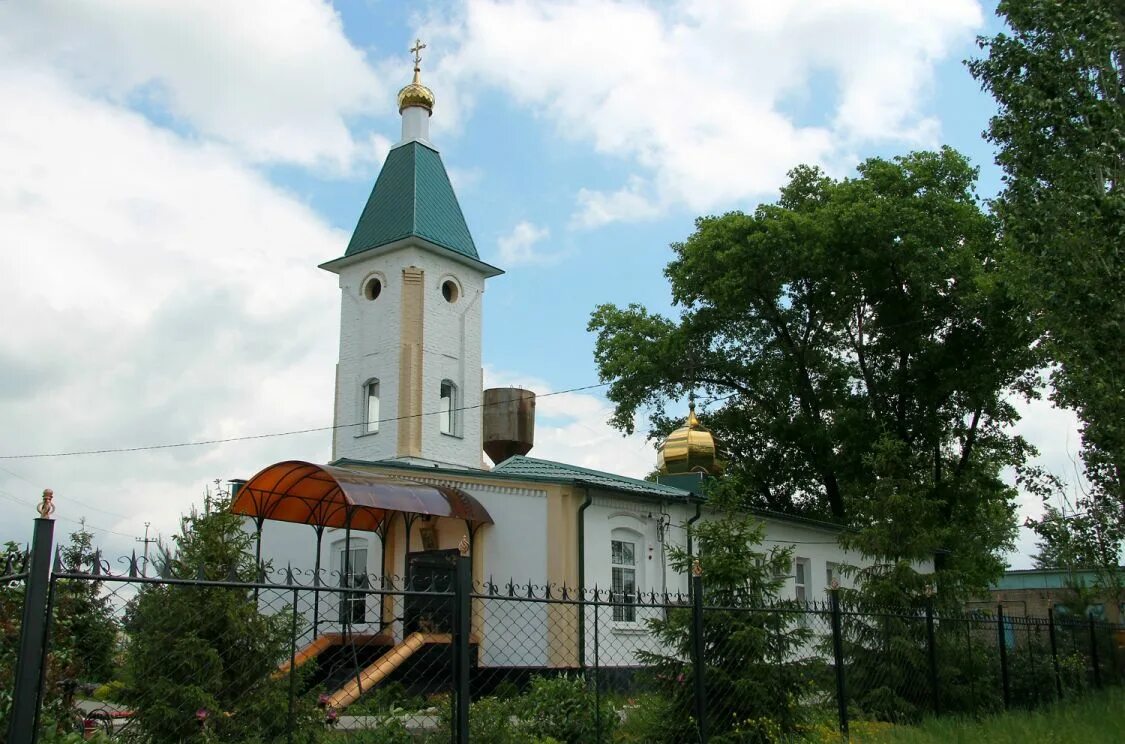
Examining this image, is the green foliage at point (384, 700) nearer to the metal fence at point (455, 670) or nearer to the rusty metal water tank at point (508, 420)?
the metal fence at point (455, 670)

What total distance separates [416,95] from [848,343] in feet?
41.5

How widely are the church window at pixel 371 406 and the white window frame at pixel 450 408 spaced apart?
1.45 m

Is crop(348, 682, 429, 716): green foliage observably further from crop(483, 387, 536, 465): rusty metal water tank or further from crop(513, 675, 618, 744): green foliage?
crop(483, 387, 536, 465): rusty metal water tank

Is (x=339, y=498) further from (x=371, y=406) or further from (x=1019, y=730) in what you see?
(x=1019, y=730)

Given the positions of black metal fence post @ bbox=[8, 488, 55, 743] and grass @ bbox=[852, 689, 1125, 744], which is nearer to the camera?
black metal fence post @ bbox=[8, 488, 55, 743]

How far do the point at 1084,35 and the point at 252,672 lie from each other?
13.1m

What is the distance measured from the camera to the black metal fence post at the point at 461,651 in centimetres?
600

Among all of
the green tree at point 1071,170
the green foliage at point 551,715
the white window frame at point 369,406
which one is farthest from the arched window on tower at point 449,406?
the green foliage at point 551,715

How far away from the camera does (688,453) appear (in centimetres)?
2348

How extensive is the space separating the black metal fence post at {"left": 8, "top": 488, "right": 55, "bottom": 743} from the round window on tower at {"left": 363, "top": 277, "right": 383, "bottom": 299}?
19980mm

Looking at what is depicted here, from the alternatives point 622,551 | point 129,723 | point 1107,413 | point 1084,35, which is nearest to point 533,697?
point 129,723

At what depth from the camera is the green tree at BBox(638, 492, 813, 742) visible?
348 inches

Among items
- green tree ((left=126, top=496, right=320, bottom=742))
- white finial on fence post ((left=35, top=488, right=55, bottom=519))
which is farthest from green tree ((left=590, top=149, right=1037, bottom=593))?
white finial on fence post ((left=35, top=488, right=55, bottom=519))

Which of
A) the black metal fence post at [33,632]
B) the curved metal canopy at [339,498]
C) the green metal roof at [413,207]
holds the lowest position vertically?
the black metal fence post at [33,632]
